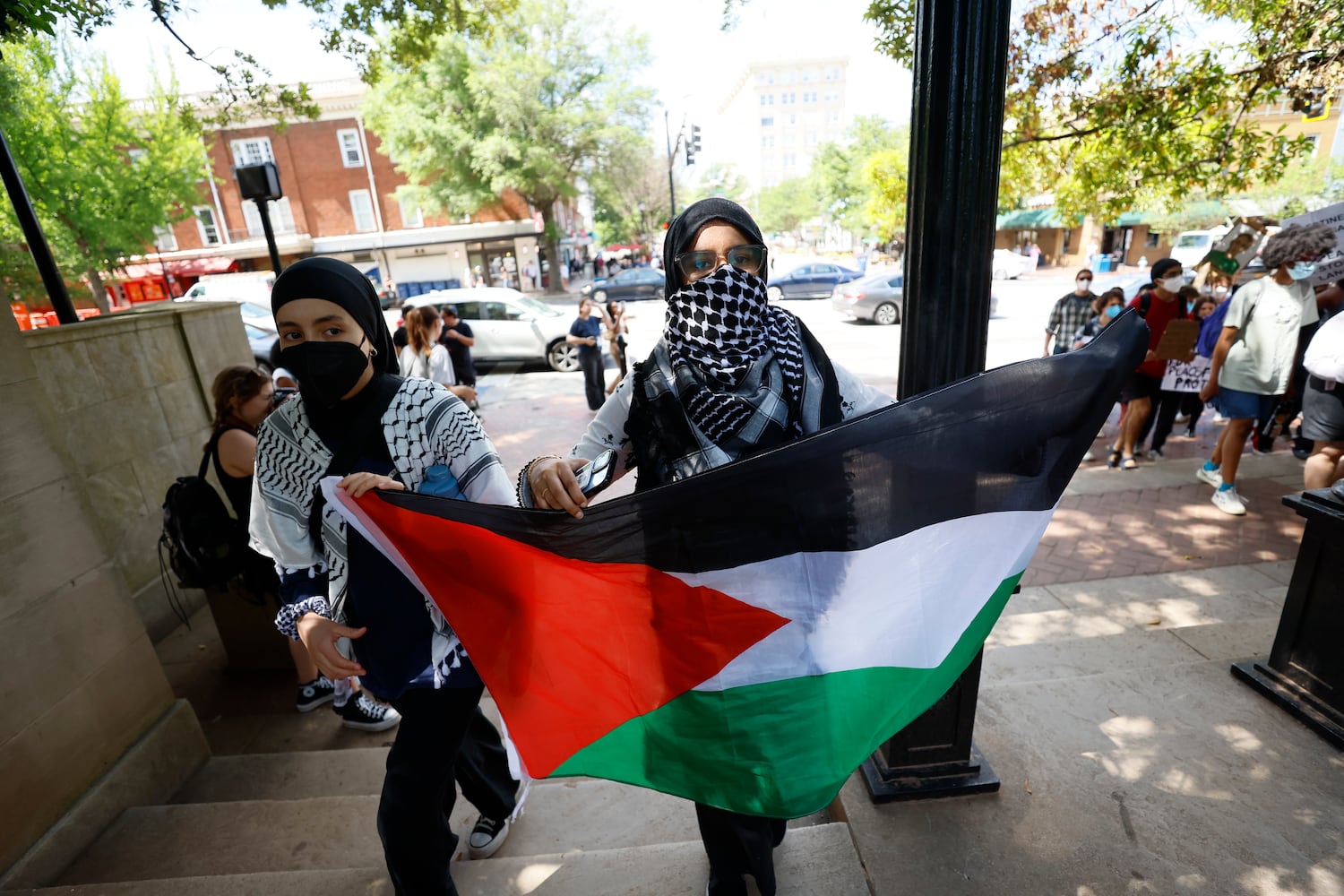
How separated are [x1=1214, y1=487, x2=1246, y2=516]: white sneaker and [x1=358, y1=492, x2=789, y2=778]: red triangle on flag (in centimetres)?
559

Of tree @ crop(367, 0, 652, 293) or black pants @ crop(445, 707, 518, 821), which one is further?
tree @ crop(367, 0, 652, 293)

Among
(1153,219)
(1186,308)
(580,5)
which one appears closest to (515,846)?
(1186,308)

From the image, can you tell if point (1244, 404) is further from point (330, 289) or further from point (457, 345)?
point (457, 345)

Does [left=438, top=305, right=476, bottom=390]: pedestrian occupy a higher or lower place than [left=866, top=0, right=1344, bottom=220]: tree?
lower

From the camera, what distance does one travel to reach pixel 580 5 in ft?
86.2

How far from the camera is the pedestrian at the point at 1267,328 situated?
4750 millimetres

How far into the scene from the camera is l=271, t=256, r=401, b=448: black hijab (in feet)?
5.91

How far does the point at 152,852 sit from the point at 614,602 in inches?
89.2

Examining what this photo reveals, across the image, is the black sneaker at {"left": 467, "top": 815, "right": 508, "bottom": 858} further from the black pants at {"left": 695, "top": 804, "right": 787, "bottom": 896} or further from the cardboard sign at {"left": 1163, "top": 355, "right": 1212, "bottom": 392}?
the cardboard sign at {"left": 1163, "top": 355, "right": 1212, "bottom": 392}

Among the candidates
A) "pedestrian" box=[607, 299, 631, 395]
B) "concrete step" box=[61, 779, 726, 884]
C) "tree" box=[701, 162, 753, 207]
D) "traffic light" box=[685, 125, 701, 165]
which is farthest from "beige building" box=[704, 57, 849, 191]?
"concrete step" box=[61, 779, 726, 884]

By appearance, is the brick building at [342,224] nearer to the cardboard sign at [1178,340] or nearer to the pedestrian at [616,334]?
the pedestrian at [616,334]

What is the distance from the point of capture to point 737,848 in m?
1.94

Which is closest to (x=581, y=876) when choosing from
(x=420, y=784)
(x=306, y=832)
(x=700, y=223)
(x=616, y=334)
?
(x=420, y=784)

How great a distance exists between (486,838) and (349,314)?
77.7 inches
